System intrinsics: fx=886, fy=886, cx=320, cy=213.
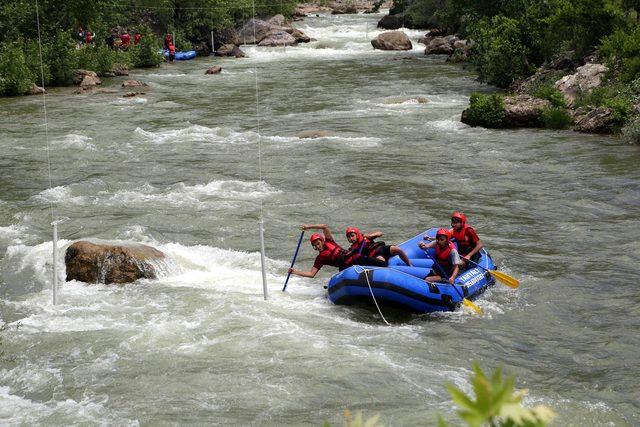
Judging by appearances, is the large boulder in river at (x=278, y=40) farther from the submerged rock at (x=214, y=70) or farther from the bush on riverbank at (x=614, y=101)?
the bush on riverbank at (x=614, y=101)

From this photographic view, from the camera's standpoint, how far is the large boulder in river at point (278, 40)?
141ft

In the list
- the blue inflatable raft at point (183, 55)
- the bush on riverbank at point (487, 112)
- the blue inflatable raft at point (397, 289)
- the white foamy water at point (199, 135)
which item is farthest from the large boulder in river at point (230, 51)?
the blue inflatable raft at point (397, 289)

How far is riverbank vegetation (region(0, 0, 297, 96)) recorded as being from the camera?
93.9 feet

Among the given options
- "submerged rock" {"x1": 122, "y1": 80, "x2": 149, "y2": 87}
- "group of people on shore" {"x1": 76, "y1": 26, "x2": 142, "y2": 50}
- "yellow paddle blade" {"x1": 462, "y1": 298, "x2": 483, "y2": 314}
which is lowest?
"yellow paddle blade" {"x1": 462, "y1": 298, "x2": 483, "y2": 314}

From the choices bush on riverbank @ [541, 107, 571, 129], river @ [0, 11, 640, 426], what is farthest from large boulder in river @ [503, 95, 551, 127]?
river @ [0, 11, 640, 426]

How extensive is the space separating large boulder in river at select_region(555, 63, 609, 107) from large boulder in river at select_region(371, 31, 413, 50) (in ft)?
57.3

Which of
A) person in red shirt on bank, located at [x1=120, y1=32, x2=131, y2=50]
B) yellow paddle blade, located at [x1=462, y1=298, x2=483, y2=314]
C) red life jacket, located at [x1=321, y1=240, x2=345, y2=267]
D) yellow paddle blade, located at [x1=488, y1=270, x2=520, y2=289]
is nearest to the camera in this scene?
yellow paddle blade, located at [x1=462, y1=298, x2=483, y2=314]

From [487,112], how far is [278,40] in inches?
937

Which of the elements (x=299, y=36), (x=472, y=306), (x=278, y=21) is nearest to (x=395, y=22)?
(x=278, y=21)

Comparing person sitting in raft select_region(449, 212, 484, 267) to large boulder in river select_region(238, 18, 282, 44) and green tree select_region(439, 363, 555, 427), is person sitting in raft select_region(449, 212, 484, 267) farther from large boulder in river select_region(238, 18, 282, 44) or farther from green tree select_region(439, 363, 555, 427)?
large boulder in river select_region(238, 18, 282, 44)

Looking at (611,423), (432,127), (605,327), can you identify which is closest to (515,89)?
(432,127)

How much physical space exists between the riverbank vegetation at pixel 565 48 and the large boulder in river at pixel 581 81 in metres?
0.20

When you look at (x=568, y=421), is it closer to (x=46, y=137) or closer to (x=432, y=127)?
(x=432, y=127)

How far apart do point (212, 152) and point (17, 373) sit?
36.7 feet
